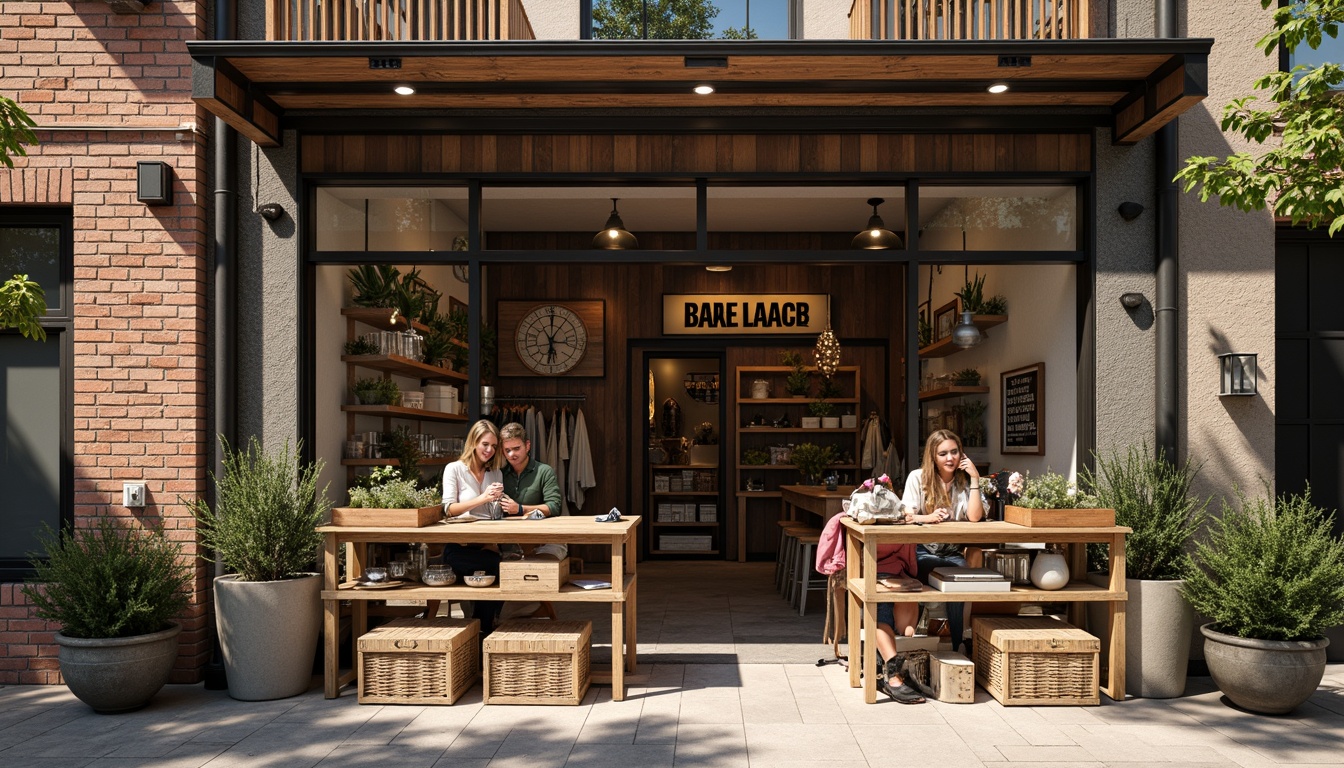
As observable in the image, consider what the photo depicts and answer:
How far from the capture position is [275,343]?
239 inches

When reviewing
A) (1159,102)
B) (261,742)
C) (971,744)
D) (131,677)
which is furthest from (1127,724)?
(131,677)

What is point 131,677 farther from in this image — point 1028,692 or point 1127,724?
point 1127,724

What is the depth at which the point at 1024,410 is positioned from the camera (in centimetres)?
707

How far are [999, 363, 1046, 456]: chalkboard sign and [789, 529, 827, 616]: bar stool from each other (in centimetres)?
158

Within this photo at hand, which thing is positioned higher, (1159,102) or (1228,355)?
(1159,102)

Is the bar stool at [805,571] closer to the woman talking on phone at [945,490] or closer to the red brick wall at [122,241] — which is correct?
the woman talking on phone at [945,490]

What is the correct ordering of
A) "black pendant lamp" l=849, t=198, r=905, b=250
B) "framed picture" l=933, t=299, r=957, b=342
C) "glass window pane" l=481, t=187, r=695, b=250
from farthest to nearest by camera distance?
"framed picture" l=933, t=299, r=957, b=342 < "black pendant lamp" l=849, t=198, r=905, b=250 < "glass window pane" l=481, t=187, r=695, b=250

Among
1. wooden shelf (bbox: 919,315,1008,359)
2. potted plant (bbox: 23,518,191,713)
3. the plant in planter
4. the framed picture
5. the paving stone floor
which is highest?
the framed picture

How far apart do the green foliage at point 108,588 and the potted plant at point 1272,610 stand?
5.29 m

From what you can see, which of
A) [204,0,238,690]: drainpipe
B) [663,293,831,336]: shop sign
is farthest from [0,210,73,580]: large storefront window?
[663,293,831,336]: shop sign

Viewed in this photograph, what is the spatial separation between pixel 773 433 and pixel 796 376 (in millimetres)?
711

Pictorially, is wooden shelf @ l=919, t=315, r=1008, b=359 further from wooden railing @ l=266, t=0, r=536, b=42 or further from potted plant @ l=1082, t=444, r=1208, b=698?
wooden railing @ l=266, t=0, r=536, b=42

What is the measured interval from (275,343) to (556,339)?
5.00 metres

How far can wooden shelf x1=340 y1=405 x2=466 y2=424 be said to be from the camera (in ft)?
22.6
